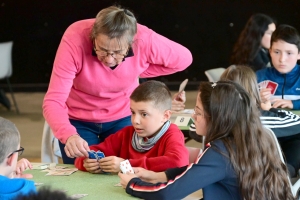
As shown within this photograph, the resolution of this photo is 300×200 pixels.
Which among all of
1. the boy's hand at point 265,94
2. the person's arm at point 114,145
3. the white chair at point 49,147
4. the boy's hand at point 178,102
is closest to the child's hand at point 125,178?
the person's arm at point 114,145

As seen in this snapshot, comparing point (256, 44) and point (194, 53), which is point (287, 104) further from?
point (194, 53)

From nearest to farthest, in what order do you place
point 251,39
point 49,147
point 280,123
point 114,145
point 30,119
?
point 114,145, point 280,123, point 49,147, point 251,39, point 30,119

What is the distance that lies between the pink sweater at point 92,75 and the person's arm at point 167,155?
0.38m

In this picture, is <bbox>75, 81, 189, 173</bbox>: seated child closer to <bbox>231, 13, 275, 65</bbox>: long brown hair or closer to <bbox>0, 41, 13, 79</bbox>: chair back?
<bbox>231, 13, 275, 65</bbox>: long brown hair

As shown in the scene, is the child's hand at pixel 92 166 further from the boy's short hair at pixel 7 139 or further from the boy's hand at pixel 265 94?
the boy's hand at pixel 265 94

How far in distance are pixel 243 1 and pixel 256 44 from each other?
2.86 metres

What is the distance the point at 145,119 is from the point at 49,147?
111cm

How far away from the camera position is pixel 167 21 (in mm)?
8445

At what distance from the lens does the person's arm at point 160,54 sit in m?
2.97

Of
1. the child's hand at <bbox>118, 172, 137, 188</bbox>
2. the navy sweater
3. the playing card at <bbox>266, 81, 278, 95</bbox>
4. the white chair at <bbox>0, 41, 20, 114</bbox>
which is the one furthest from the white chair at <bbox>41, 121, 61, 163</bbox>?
the white chair at <bbox>0, 41, 20, 114</bbox>

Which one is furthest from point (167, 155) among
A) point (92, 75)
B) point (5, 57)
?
point (5, 57)

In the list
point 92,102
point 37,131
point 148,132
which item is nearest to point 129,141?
point 148,132

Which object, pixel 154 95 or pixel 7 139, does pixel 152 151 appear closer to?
pixel 154 95

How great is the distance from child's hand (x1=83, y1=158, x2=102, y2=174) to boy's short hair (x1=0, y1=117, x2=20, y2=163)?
21.7 inches
